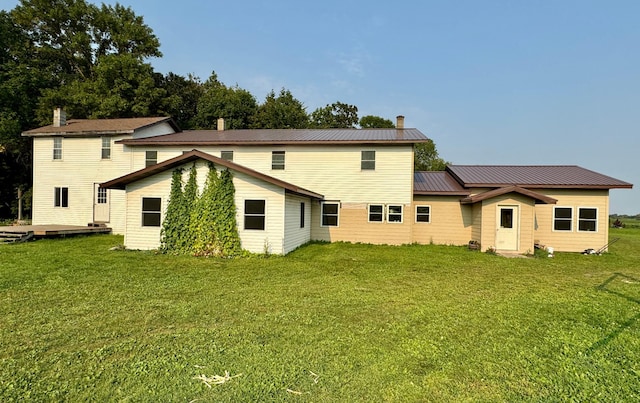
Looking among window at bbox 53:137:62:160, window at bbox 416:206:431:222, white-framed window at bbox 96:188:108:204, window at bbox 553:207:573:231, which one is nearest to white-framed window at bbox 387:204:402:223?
window at bbox 416:206:431:222

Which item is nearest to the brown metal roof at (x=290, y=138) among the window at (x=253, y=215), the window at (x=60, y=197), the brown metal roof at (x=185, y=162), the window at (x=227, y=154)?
the window at (x=227, y=154)

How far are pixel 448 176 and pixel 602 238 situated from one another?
748cm

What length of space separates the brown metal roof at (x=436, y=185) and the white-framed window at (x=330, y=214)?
3.99 meters

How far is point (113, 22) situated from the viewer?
104ft

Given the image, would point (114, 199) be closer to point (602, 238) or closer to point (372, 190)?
point (372, 190)

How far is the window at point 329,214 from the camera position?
52.9ft

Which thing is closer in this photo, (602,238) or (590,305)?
(590,305)

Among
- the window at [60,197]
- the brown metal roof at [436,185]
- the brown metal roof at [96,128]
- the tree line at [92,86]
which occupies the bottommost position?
the window at [60,197]

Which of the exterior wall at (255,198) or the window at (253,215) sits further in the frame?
the window at (253,215)

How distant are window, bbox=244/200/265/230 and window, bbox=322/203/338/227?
4.76 metres

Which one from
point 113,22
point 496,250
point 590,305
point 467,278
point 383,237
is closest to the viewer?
point 590,305

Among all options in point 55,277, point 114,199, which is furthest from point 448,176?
point 114,199

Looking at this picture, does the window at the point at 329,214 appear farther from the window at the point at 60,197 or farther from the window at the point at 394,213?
the window at the point at 60,197

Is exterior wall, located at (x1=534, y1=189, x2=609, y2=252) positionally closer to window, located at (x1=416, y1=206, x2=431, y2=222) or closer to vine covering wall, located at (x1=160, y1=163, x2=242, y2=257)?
window, located at (x1=416, y1=206, x2=431, y2=222)
